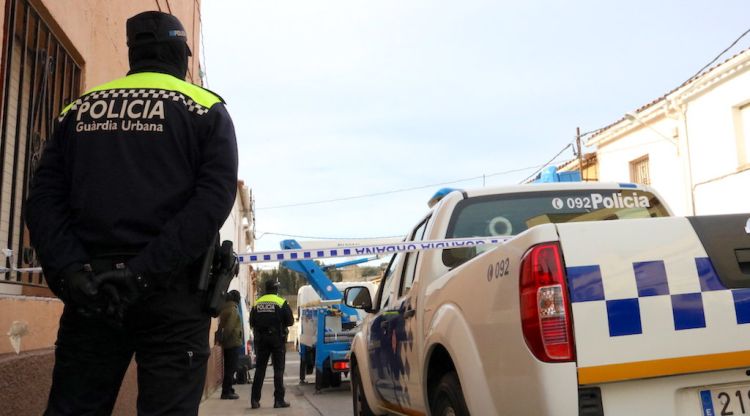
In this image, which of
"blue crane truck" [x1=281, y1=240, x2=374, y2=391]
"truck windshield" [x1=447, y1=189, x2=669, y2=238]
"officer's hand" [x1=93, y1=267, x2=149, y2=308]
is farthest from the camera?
"blue crane truck" [x1=281, y1=240, x2=374, y2=391]

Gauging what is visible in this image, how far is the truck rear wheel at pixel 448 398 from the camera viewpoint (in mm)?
3171

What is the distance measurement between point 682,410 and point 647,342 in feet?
0.90

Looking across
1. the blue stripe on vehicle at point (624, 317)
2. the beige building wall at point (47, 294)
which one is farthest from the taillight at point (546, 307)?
the beige building wall at point (47, 294)

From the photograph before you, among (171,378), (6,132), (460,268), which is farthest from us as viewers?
(6,132)

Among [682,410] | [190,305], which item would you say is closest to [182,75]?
[190,305]

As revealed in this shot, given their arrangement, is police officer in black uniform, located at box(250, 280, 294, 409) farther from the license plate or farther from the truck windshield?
the license plate

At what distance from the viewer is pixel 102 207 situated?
2363mm

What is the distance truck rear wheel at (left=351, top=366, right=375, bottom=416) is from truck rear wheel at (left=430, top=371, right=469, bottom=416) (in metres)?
2.19

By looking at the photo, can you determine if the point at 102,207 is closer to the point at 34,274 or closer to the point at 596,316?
the point at 596,316

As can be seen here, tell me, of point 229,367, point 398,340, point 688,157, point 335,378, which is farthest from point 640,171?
point 398,340

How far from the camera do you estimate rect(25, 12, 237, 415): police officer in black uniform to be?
2266mm

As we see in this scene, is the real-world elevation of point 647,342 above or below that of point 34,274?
below

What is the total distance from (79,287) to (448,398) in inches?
69.9

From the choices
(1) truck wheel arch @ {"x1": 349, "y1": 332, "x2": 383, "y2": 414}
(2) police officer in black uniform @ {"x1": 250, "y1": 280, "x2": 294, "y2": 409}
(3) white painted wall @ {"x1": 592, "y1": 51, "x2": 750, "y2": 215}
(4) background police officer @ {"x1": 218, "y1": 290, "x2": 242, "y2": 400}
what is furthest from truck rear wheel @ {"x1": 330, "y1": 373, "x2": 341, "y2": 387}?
(3) white painted wall @ {"x1": 592, "y1": 51, "x2": 750, "y2": 215}
